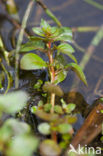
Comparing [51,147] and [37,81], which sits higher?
[37,81]

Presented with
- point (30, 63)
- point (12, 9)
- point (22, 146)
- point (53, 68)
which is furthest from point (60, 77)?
point (12, 9)

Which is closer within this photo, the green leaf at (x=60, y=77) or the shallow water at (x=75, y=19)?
the green leaf at (x=60, y=77)

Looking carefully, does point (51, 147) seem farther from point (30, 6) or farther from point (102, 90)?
point (30, 6)

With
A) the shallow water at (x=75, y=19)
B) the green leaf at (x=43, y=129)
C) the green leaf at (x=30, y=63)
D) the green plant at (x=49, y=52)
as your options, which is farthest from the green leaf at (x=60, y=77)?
the green leaf at (x=43, y=129)

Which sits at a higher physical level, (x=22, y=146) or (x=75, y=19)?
(x=75, y=19)

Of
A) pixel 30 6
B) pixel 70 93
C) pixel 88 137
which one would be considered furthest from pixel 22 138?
pixel 30 6

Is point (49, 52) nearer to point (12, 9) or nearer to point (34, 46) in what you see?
point (34, 46)

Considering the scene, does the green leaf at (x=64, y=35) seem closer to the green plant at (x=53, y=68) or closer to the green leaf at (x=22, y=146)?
the green plant at (x=53, y=68)

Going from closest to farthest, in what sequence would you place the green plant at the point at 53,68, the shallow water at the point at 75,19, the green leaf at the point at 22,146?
the green leaf at the point at 22,146
the green plant at the point at 53,68
the shallow water at the point at 75,19

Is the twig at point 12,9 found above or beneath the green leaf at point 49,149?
above
